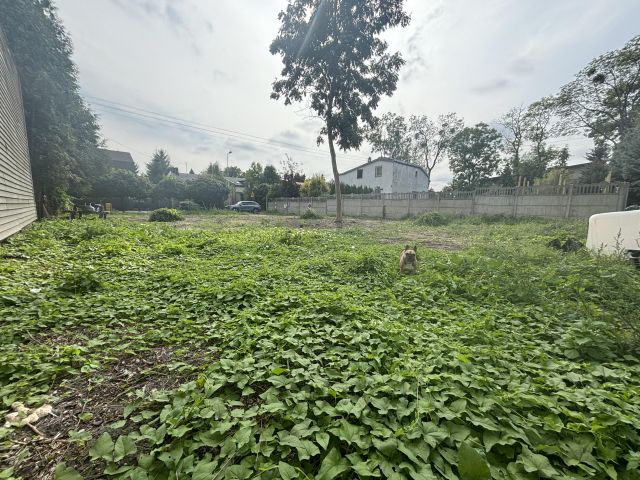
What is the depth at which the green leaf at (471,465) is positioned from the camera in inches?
42.9

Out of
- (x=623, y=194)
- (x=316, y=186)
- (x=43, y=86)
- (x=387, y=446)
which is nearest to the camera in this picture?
(x=387, y=446)

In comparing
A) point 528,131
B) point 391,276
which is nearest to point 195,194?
point 391,276

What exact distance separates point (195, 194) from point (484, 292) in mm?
28303

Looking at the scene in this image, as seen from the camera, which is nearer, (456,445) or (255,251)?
(456,445)

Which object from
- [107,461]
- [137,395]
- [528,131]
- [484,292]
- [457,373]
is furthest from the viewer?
[528,131]

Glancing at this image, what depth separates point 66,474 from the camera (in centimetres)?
112

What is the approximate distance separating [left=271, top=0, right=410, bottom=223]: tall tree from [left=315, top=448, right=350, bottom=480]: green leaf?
45.1ft

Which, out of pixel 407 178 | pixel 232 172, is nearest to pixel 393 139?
pixel 407 178

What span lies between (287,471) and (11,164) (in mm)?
8683

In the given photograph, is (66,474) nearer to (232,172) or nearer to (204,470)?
(204,470)

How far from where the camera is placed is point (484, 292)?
11.5 feet

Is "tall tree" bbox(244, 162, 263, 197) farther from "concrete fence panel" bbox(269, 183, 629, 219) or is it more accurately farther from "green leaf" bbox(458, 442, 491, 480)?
"green leaf" bbox(458, 442, 491, 480)

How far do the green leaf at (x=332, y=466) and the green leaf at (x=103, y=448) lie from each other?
91cm

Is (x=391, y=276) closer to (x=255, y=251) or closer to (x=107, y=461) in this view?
(x=255, y=251)
